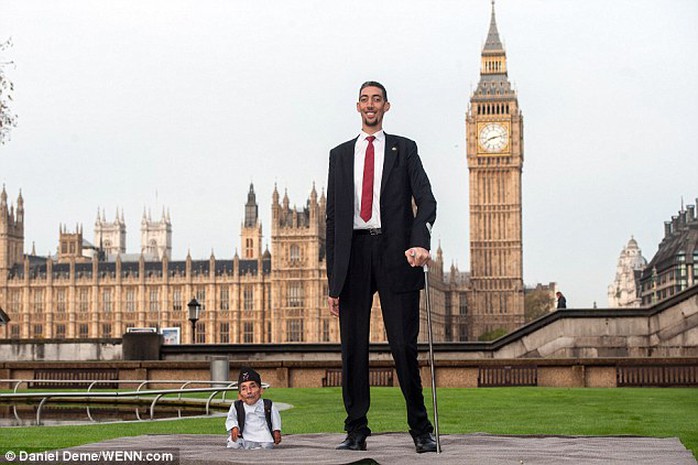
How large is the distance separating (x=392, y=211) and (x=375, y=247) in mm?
201

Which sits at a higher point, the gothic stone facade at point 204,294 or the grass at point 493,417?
the gothic stone facade at point 204,294

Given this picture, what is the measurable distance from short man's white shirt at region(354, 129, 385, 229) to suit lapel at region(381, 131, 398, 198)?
0.02 meters

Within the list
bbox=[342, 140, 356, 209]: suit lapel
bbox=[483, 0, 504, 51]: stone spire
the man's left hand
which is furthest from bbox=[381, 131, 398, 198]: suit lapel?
bbox=[483, 0, 504, 51]: stone spire

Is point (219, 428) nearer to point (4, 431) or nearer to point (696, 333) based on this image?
point (4, 431)

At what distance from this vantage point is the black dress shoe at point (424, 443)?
5699 mm

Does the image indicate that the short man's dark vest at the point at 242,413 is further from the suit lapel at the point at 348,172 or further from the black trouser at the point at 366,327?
the suit lapel at the point at 348,172

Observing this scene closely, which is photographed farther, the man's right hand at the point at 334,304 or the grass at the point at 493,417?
the grass at the point at 493,417

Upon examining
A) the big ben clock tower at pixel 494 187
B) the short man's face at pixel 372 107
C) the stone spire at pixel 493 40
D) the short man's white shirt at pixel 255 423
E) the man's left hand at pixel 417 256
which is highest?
the stone spire at pixel 493 40

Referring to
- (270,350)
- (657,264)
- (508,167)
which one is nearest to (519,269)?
(508,167)

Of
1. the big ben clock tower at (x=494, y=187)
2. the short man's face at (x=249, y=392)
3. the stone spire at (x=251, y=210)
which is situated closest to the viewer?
the short man's face at (x=249, y=392)

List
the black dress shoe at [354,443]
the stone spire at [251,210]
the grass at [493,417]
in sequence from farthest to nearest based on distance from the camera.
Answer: the stone spire at [251,210]
the grass at [493,417]
the black dress shoe at [354,443]

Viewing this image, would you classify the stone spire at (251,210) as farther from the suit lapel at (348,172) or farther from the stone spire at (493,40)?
the suit lapel at (348,172)

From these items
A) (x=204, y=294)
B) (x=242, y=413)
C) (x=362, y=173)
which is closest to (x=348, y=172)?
(x=362, y=173)

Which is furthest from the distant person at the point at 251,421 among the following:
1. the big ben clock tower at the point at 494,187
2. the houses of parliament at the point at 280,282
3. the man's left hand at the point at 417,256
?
the big ben clock tower at the point at 494,187
